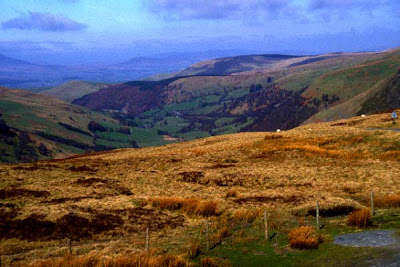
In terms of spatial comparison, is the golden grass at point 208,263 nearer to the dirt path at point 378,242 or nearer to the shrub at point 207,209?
the dirt path at point 378,242

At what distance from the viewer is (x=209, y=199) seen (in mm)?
34562

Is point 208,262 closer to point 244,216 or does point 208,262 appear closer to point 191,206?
point 244,216

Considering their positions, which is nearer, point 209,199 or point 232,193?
point 209,199

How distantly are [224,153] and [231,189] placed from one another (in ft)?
74.6

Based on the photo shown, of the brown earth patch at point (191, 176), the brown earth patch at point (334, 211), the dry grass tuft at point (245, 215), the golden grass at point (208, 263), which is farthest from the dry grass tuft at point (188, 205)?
the golden grass at point (208, 263)

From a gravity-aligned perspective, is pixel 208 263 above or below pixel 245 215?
above

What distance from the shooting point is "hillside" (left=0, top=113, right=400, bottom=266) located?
21.3 meters

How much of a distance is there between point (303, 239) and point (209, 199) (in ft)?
52.6

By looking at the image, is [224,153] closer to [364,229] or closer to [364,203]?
[364,203]

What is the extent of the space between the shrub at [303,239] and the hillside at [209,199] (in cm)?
43

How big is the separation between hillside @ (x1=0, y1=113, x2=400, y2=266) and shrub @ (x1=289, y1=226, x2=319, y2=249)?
0.43 m

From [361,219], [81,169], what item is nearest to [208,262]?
[361,219]

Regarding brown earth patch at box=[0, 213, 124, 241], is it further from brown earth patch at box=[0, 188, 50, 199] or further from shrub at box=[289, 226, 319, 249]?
shrub at box=[289, 226, 319, 249]

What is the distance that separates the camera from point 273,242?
20969 mm
